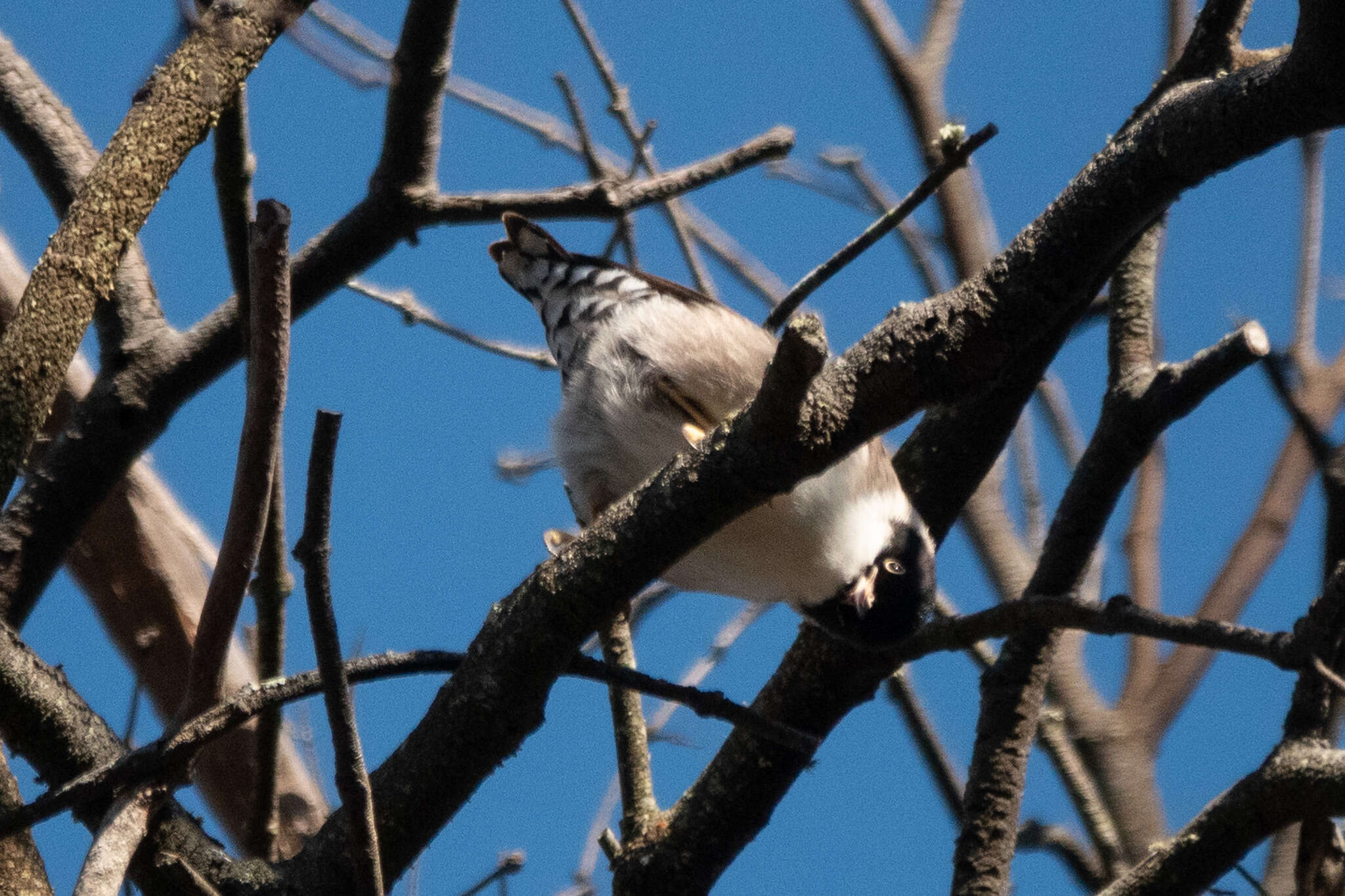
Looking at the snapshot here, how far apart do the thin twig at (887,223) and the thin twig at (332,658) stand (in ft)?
5.33

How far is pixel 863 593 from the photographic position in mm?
3340

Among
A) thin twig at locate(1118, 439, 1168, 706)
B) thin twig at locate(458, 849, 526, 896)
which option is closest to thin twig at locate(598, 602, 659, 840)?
thin twig at locate(458, 849, 526, 896)

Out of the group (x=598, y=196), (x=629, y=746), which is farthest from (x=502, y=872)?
(x=598, y=196)

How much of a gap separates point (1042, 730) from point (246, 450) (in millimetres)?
2526

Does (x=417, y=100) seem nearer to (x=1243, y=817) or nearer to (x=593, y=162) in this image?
(x=593, y=162)

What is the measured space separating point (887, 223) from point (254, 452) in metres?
1.67

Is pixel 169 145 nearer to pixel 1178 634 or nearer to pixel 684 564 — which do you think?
pixel 684 564

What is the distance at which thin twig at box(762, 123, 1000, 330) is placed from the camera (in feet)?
8.96

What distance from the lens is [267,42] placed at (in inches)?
109

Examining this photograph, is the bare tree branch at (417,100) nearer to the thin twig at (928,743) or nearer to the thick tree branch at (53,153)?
the thick tree branch at (53,153)

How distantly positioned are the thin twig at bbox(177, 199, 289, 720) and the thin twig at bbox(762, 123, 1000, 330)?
155 centimetres

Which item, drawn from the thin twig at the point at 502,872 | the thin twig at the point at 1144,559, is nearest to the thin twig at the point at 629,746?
the thin twig at the point at 502,872

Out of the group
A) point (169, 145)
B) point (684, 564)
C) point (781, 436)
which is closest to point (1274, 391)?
point (781, 436)

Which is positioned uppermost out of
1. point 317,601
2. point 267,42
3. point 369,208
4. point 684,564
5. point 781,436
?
point 369,208
